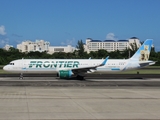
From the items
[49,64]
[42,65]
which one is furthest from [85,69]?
[42,65]

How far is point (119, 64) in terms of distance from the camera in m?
44.1

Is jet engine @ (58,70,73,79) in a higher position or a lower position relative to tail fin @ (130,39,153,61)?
lower

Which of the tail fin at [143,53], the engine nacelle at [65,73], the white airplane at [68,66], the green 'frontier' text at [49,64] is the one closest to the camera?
the engine nacelle at [65,73]

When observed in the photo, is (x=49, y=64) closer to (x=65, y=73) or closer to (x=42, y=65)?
(x=42, y=65)

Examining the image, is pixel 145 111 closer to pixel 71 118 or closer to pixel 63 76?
pixel 71 118

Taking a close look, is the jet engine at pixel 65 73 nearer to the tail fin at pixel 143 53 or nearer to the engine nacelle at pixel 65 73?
the engine nacelle at pixel 65 73

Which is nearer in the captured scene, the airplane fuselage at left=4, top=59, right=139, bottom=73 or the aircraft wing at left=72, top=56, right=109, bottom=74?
Answer: the aircraft wing at left=72, top=56, right=109, bottom=74

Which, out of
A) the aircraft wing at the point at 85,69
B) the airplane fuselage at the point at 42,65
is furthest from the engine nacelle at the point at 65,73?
the airplane fuselage at the point at 42,65

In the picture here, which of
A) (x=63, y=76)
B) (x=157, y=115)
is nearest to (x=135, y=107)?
(x=157, y=115)

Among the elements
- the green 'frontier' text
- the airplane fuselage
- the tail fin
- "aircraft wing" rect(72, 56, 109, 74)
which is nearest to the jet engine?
"aircraft wing" rect(72, 56, 109, 74)

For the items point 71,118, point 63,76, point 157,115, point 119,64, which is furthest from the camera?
point 119,64

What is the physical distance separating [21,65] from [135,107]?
28205 millimetres

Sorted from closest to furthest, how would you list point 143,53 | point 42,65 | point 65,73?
point 65,73
point 42,65
point 143,53

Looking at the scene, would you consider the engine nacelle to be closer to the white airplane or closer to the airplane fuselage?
the white airplane
